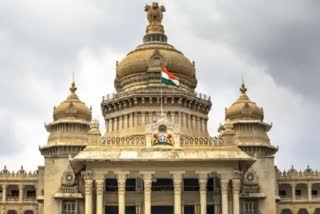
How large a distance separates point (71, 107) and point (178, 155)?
26134 millimetres

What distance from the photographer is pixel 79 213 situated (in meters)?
78.5

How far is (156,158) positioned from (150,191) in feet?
9.15

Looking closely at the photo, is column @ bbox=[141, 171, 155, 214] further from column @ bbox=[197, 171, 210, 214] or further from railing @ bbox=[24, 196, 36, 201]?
railing @ bbox=[24, 196, 36, 201]

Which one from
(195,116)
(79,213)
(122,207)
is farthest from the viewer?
(195,116)

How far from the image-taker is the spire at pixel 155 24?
293ft

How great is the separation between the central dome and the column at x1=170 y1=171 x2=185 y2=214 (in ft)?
67.0

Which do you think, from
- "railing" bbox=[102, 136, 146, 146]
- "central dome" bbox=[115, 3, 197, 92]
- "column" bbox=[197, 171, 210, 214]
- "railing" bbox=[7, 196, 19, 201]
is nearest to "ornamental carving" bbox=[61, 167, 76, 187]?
"railing" bbox=[7, 196, 19, 201]

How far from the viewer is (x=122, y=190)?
64.1 metres

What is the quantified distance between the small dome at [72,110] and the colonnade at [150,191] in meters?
24.1

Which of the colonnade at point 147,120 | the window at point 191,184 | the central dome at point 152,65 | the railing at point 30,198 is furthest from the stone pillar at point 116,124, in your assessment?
the window at point 191,184

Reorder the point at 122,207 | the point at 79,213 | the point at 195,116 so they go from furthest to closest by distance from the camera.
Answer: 1. the point at 195,116
2. the point at 79,213
3. the point at 122,207

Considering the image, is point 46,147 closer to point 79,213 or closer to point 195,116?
point 79,213

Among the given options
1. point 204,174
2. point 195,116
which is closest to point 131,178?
point 204,174

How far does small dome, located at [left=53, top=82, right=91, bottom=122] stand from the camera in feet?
287
